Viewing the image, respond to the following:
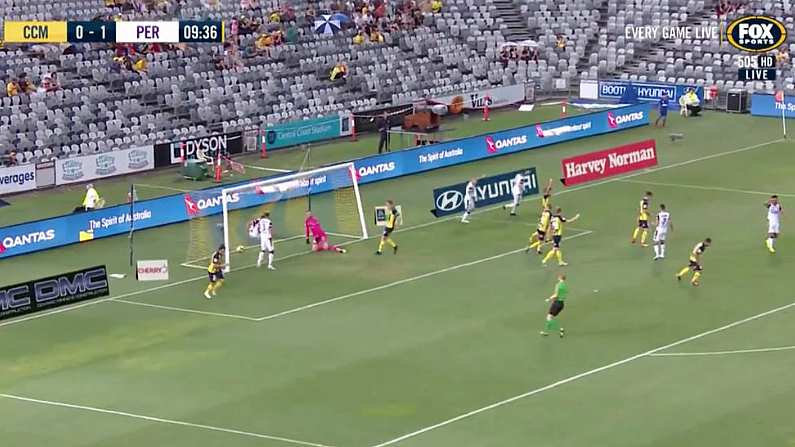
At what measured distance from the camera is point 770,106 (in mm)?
84875

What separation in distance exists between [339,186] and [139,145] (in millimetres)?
15040

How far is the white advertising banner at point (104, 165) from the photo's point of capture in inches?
2653

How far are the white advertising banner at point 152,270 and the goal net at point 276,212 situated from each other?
2506mm

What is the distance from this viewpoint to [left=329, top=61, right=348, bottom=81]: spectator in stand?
86125mm

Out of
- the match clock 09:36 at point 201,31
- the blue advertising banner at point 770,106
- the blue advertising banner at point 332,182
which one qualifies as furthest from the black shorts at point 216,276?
the blue advertising banner at point 770,106

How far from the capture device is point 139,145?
72.6 metres

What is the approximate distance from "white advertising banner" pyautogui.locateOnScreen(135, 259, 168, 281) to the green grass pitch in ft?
1.61

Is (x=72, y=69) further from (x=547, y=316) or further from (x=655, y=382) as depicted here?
(x=655, y=382)

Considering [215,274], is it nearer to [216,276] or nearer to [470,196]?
[216,276]

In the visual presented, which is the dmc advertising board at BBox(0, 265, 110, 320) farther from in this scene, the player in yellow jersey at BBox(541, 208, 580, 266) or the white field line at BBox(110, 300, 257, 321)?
the player in yellow jersey at BBox(541, 208, 580, 266)

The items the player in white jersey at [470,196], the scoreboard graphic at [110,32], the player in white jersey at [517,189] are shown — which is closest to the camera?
the player in white jersey at [470,196]

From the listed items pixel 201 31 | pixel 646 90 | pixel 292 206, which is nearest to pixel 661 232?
pixel 292 206

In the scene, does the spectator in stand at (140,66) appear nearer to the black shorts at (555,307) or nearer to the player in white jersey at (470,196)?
the player in white jersey at (470,196)

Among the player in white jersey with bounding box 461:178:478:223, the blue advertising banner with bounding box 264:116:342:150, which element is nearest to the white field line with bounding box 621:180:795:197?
the player in white jersey with bounding box 461:178:478:223
